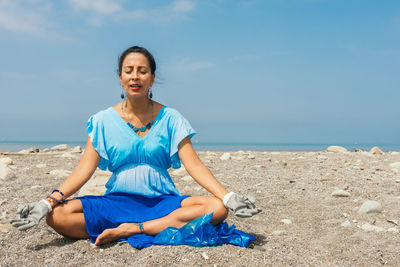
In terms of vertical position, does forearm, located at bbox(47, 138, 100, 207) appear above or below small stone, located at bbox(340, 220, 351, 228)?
above

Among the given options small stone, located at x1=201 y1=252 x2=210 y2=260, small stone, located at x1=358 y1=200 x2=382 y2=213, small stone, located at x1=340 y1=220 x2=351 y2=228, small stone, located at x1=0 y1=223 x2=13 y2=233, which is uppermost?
small stone, located at x1=201 y1=252 x2=210 y2=260

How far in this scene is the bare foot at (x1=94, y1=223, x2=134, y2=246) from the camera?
9.89 feet

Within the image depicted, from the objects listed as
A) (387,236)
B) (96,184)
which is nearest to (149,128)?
(96,184)

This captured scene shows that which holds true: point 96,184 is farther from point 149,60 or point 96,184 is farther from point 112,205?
point 149,60

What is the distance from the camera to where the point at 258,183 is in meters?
5.92

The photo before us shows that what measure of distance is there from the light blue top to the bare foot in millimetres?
341

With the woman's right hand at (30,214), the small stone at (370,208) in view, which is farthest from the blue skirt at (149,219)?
the small stone at (370,208)

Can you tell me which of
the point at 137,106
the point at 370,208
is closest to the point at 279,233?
the point at 370,208

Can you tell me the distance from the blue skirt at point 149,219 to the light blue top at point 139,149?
0.34 ft

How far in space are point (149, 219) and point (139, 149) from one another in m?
0.64

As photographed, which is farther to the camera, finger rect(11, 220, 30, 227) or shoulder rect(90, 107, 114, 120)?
shoulder rect(90, 107, 114, 120)

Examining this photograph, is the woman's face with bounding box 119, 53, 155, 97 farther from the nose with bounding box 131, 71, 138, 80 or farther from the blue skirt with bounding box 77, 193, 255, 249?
A: the blue skirt with bounding box 77, 193, 255, 249

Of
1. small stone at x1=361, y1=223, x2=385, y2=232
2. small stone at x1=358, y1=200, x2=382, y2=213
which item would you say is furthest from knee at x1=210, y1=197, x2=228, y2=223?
small stone at x1=358, y1=200, x2=382, y2=213

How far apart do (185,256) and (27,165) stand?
5885 mm
